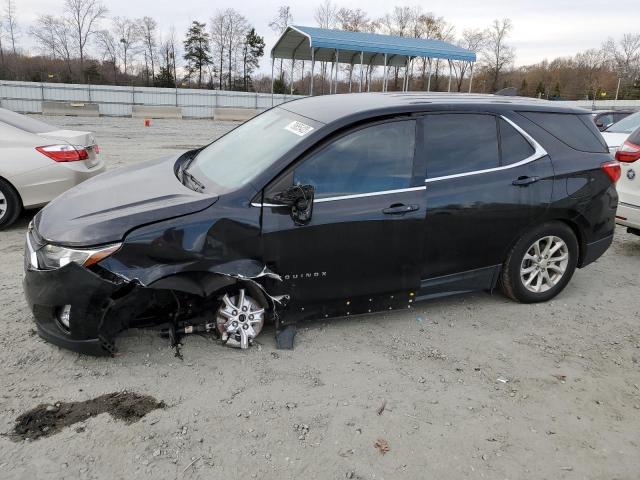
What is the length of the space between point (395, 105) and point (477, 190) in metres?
0.92

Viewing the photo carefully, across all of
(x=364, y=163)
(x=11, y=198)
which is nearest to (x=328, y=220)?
(x=364, y=163)

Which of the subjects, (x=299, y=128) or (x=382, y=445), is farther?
(x=299, y=128)

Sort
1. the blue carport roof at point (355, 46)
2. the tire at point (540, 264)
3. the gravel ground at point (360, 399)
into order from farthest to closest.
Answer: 1. the blue carport roof at point (355, 46)
2. the tire at point (540, 264)
3. the gravel ground at point (360, 399)

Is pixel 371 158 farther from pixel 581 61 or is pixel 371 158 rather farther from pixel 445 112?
pixel 581 61

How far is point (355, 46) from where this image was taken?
87.0 ft

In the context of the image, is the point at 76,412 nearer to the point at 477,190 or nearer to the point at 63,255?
the point at 63,255

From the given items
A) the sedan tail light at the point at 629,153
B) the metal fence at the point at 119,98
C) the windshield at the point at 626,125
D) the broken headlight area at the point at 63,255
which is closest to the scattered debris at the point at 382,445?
the broken headlight area at the point at 63,255

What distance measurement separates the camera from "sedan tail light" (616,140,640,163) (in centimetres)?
580

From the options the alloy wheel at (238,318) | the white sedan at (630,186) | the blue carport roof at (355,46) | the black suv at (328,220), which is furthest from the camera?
the blue carport roof at (355,46)

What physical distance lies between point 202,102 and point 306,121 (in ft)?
99.3

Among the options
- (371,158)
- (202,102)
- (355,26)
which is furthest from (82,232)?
(355,26)

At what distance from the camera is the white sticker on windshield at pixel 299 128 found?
3.64m

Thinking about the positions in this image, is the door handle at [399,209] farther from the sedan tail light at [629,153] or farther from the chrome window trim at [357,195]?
the sedan tail light at [629,153]

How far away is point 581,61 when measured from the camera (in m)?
79.2
